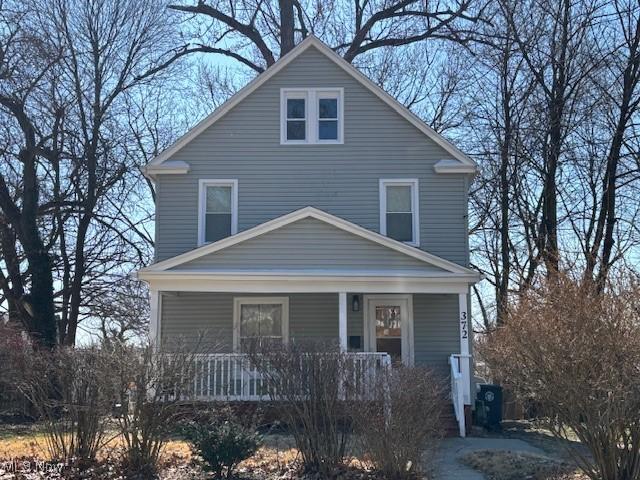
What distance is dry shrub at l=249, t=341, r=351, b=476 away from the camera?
332 inches

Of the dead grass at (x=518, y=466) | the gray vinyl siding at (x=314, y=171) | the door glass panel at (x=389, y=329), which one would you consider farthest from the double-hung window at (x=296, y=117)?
the dead grass at (x=518, y=466)

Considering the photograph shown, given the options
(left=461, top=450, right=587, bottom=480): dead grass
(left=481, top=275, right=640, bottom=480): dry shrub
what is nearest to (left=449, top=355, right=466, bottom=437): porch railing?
(left=461, top=450, right=587, bottom=480): dead grass

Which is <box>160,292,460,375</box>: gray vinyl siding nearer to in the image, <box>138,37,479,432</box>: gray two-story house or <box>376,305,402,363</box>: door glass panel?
<box>138,37,479,432</box>: gray two-story house

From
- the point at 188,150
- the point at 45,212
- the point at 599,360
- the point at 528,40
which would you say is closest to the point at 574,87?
the point at 528,40

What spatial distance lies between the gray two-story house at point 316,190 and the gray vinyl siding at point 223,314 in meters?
0.02

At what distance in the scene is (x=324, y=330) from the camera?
15.4m

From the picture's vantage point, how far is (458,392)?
12.6m

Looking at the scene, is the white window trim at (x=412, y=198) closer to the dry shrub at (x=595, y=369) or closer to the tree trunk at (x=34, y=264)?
the dry shrub at (x=595, y=369)

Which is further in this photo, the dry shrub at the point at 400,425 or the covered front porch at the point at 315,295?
the covered front porch at the point at 315,295

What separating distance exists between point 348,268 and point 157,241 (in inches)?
183

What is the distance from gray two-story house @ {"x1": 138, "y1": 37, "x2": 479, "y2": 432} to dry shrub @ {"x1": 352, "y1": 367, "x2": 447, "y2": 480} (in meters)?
6.66

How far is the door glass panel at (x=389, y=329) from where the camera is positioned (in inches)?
607

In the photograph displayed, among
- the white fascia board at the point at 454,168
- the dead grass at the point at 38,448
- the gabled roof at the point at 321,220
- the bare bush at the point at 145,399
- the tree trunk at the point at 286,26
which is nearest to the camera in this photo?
the bare bush at the point at 145,399

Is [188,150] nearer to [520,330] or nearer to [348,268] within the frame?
[348,268]
